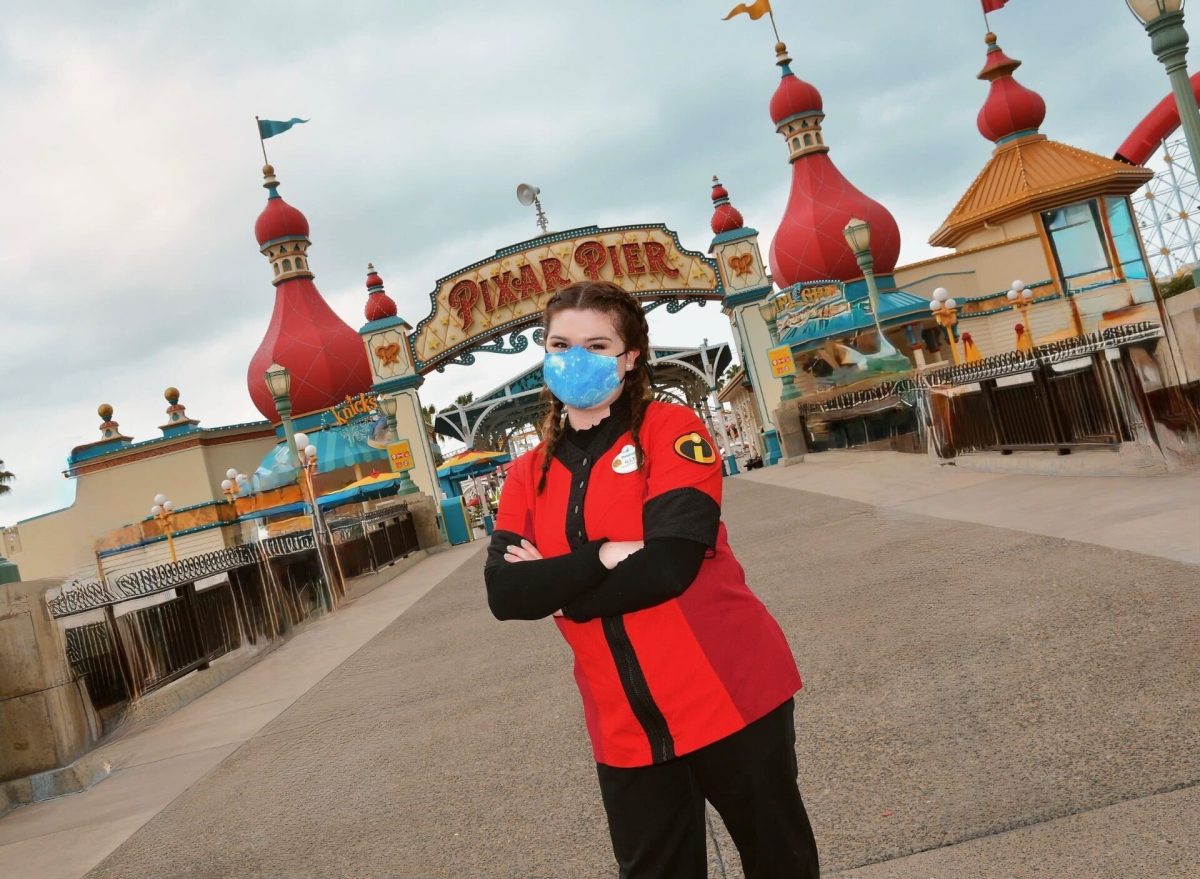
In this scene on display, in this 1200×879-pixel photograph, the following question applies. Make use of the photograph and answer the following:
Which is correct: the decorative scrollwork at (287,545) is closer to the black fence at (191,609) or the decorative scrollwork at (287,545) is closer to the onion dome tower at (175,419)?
the black fence at (191,609)

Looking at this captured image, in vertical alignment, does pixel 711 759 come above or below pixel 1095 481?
above

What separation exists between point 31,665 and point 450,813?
152 inches

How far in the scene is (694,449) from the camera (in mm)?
2182

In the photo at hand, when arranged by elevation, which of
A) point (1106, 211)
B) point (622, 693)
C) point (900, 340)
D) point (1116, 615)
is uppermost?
point (1106, 211)

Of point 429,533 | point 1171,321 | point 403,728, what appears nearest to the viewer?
point 403,728

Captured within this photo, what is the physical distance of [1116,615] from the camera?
4875mm

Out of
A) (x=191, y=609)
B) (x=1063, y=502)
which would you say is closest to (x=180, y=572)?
(x=191, y=609)

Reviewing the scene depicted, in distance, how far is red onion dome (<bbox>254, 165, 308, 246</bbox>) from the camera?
35.8 meters

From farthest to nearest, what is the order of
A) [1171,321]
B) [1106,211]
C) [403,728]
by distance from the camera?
[1106,211] < [1171,321] < [403,728]

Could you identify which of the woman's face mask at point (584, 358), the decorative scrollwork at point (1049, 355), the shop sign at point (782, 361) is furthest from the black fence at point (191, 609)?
the shop sign at point (782, 361)

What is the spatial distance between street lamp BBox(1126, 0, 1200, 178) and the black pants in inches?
294

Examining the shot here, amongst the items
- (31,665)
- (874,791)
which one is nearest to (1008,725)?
(874,791)

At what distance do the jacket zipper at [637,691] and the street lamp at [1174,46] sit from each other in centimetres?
753

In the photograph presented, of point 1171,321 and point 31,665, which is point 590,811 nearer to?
point 31,665
